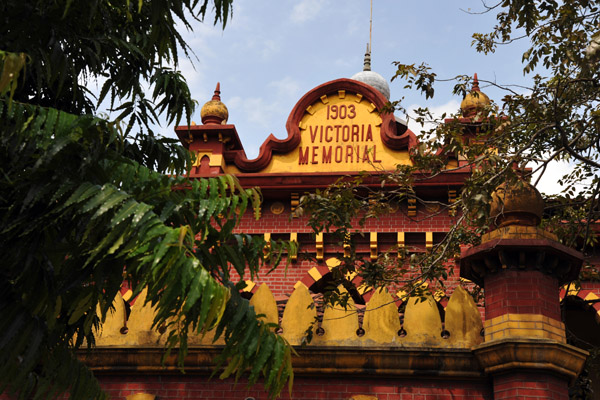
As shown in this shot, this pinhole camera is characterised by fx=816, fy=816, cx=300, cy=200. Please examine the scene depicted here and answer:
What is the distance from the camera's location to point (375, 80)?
78.3ft

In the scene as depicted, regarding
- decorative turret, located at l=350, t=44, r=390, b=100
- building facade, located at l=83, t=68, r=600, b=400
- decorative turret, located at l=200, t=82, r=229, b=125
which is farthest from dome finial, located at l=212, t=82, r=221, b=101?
building facade, located at l=83, t=68, r=600, b=400

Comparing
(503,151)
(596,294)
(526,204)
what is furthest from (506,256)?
(596,294)

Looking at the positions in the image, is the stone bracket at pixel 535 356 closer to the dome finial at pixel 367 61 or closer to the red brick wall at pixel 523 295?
the red brick wall at pixel 523 295

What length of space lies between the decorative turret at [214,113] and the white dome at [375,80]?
683 centimetres

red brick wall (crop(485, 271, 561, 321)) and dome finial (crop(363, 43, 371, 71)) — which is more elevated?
dome finial (crop(363, 43, 371, 71))

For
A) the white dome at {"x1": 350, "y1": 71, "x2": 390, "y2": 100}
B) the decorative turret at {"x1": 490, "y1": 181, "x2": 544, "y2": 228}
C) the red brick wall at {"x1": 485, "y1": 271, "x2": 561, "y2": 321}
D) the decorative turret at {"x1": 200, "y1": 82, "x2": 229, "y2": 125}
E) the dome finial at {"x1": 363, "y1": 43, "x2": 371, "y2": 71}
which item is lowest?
the red brick wall at {"x1": 485, "y1": 271, "x2": 561, "y2": 321}

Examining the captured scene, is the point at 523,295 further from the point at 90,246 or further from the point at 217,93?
the point at 217,93

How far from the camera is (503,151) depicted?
34.7 ft

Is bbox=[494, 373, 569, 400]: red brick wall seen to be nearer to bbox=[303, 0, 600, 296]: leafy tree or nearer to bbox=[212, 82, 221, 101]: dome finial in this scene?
bbox=[303, 0, 600, 296]: leafy tree

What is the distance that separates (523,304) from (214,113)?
36.4ft

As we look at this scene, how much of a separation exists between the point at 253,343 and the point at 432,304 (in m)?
3.57

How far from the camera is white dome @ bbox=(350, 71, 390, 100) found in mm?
23766

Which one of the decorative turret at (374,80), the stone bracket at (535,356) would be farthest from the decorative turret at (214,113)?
the stone bracket at (535,356)

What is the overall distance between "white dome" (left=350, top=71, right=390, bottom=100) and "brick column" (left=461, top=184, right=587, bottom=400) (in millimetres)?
15537
